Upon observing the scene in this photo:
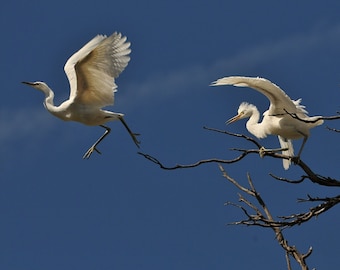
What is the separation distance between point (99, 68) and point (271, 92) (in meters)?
2.25

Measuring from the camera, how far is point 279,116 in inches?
447

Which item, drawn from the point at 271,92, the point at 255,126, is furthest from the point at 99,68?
the point at 271,92

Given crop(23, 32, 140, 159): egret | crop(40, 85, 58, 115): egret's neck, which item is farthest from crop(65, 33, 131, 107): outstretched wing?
crop(40, 85, 58, 115): egret's neck

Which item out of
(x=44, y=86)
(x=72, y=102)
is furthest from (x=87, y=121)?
(x=44, y=86)

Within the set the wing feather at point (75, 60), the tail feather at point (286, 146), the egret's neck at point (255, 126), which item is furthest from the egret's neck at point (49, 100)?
the tail feather at point (286, 146)

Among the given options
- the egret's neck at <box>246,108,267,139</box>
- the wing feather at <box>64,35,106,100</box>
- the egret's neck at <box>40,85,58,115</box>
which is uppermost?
the egret's neck at <box>246,108,267,139</box>

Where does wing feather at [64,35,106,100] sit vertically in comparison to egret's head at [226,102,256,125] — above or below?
below

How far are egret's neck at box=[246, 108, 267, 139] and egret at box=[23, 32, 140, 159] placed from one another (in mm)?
1482

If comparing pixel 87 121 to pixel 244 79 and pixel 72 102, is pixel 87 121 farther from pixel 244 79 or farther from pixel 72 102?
pixel 244 79

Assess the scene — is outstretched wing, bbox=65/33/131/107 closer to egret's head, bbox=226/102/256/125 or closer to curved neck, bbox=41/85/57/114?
curved neck, bbox=41/85/57/114

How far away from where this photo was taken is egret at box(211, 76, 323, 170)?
1044 centimetres

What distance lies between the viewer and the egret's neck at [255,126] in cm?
1193

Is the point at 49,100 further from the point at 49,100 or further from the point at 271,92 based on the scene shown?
the point at 271,92

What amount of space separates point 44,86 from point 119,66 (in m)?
1.38
